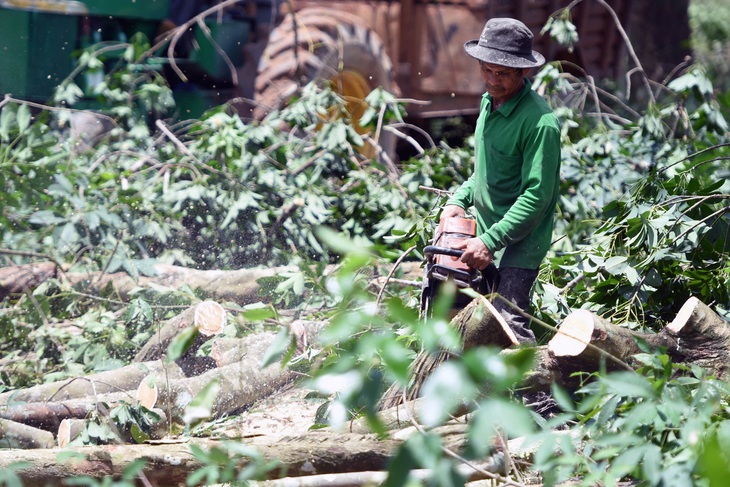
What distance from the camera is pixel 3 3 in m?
6.14

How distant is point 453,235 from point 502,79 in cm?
60

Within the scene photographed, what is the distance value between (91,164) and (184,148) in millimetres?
680

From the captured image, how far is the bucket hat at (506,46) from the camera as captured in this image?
3.20 m

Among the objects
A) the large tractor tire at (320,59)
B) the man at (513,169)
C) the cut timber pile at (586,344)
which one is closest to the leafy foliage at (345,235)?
the cut timber pile at (586,344)

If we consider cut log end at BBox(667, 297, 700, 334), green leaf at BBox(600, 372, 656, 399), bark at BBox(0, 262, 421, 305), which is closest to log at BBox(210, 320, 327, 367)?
bark at BBox(0, 262, 421, 305)

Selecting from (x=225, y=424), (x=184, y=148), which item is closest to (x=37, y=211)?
(x=184, y=148)

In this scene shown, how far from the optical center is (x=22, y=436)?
314cm

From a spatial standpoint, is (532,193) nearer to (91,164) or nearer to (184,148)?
(184,148)

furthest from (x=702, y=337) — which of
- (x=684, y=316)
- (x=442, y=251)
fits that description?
(x=442, y=251)

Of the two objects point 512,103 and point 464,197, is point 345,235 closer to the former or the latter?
point 464,197

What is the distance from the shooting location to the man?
3.15m

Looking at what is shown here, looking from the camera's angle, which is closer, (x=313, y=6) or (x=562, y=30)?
(x=562, y=30)

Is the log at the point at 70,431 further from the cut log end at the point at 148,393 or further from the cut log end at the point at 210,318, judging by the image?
the cut log end at the point at 210,318

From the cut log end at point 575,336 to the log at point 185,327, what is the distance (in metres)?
1.78
